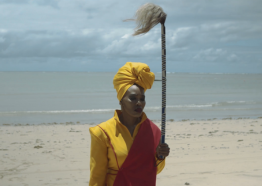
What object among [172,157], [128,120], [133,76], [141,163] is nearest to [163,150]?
[141,163]

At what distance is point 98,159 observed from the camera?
2.04 meters

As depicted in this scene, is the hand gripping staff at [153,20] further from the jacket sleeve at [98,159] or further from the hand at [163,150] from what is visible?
the jacket sleeve at [98,159]

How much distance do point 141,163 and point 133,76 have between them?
61cm

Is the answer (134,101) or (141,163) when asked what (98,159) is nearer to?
(141,163)

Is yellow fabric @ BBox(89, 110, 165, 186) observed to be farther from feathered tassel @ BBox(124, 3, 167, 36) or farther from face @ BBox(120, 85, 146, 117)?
Result: feathered tassel @ BBox(124, 3, 167, 36)

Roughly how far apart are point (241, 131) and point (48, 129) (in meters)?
7.34

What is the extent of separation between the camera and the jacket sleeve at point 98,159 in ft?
6.69

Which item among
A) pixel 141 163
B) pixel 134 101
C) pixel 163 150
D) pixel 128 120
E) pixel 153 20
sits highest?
pixel 153 20

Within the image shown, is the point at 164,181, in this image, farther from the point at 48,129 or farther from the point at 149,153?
the point at 48,129

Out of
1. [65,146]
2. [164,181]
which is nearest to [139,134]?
[164,181]

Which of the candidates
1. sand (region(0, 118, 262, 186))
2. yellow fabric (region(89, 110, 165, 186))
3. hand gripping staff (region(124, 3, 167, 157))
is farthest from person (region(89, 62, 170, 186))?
sand (region(0, 118, 262, 186))

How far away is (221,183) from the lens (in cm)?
545

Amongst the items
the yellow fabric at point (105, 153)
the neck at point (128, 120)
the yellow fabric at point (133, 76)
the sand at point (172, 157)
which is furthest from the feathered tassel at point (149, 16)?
the sand at point (172, 157)

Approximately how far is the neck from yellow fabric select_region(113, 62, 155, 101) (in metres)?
0.15
